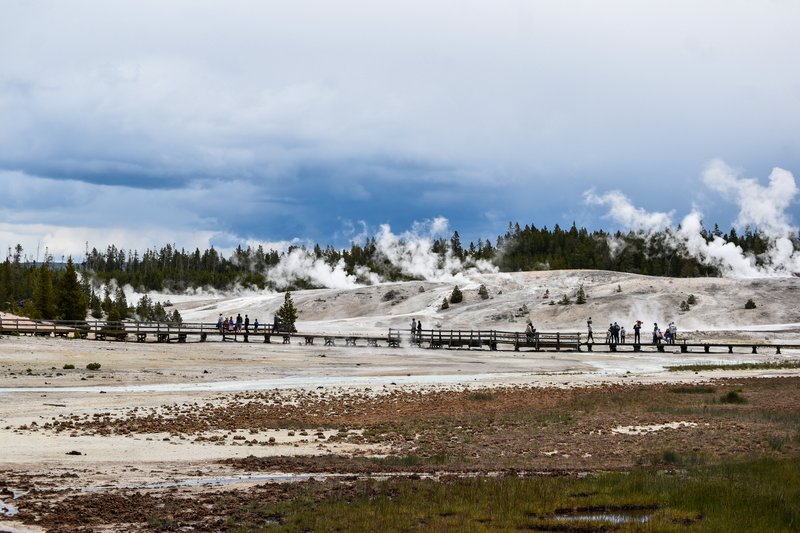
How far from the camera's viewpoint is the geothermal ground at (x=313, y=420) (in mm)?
14945

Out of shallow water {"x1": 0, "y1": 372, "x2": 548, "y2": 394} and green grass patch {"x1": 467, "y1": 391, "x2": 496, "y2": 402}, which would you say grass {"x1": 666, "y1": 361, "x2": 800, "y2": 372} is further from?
green grass patch {"x1": 467, "y1": 391, "x2": 496, "y2": 402}

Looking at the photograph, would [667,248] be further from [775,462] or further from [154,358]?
[775,462]

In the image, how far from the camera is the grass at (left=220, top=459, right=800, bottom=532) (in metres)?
12.4

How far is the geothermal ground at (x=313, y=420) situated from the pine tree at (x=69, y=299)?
35.8 m

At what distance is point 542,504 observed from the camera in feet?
44.9

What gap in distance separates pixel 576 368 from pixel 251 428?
32967 millimetres

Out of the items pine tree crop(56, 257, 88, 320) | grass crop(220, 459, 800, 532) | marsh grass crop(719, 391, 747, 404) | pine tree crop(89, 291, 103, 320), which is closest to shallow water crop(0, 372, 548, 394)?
marsh grass crop(719, 391, 747, 404)

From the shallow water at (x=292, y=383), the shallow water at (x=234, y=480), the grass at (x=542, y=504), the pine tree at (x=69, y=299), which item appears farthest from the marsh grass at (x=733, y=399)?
the pine tree at (x=69, y=299)

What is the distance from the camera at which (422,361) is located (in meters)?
56.9

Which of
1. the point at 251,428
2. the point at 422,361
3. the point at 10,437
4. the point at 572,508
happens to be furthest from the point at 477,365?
the point at 572,508

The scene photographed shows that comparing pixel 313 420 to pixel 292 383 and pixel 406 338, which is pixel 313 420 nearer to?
pixel 292 383

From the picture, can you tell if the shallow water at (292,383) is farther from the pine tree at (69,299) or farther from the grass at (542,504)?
the pine tree at (69,299)

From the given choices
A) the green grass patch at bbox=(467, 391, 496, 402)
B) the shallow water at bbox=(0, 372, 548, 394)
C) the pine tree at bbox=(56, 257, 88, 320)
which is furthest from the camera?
the pine tree at bbox=(56, 257, 88, 320)

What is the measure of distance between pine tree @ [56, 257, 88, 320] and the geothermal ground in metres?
35.8
